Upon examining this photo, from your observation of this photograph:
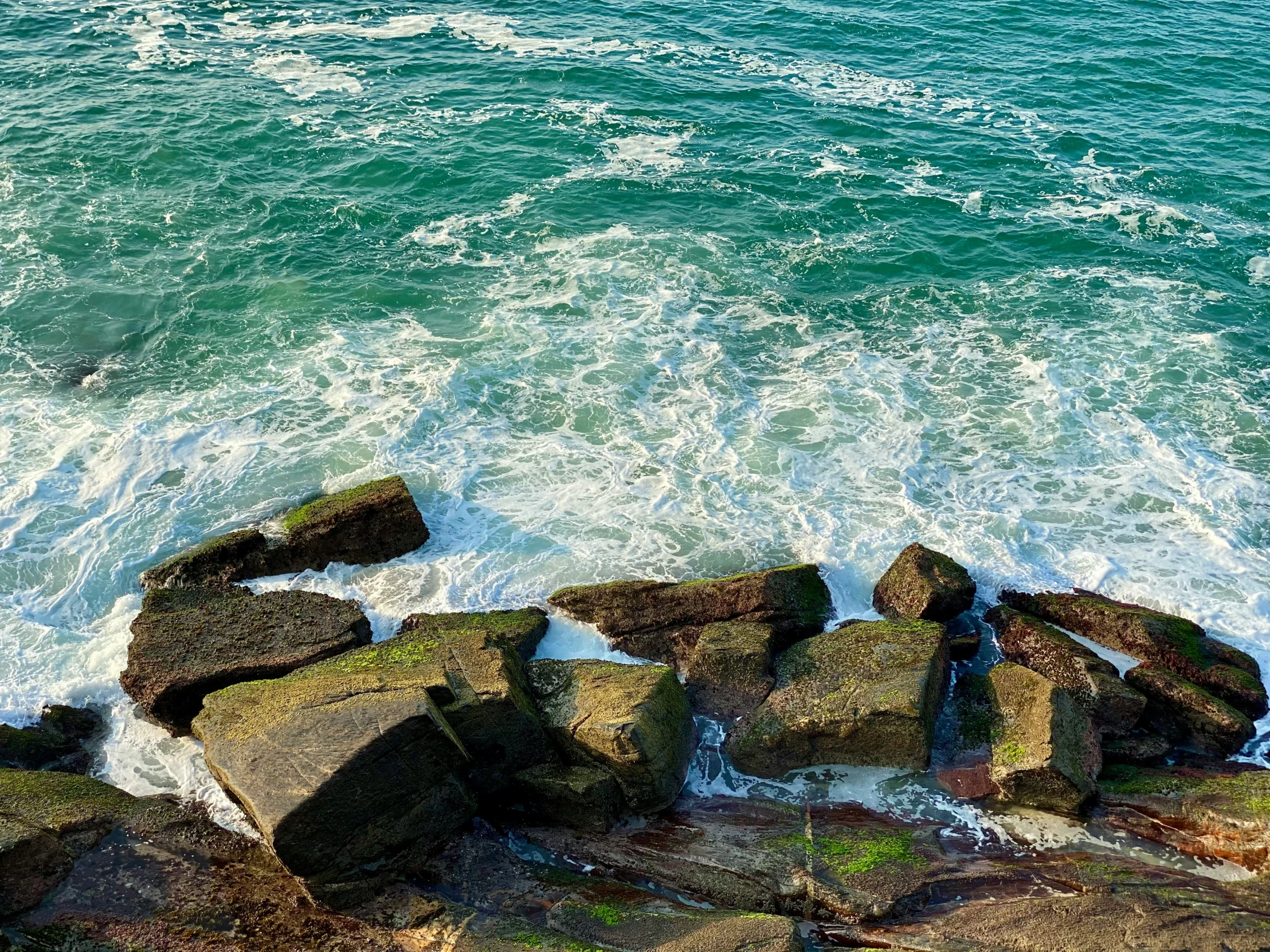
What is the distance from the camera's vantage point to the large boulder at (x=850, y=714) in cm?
1288

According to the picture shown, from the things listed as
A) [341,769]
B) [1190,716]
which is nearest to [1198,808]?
[1190,716]

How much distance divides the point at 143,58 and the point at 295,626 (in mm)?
27395

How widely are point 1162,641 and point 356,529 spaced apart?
483 inches

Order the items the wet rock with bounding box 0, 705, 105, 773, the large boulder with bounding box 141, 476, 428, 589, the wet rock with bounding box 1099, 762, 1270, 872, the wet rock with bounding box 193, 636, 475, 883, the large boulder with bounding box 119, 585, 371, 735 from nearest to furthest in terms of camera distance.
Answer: the wet rock with bounding box 193, 636, 475, 883 → the wet rock with bounding box 1099, 762, 1270, 872 → the wet rock with bounding box 0, 705, 105, 773 → the large boulder with bounding box 119, 585, 371, 735 → the large boulder with bounding box 141, 476, 428, 589

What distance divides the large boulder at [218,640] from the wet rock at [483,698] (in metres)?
1.16

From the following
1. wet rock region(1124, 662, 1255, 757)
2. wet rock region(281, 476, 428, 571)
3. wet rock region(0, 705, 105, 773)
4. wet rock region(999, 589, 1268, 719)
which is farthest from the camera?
wet rock region(281, 476, 428, 571)

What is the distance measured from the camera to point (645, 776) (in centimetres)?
1212

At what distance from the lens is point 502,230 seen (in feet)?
86.1

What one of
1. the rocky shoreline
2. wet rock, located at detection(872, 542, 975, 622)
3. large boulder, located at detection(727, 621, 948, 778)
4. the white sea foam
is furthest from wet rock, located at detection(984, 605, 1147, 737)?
the white sea foam

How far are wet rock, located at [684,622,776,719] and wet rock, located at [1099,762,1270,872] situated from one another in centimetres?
442

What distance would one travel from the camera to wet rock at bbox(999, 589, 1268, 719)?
1406 cm

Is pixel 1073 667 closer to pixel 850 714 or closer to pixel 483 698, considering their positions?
pixel 850 714

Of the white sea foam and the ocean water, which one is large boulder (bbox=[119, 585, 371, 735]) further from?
the white sea foam

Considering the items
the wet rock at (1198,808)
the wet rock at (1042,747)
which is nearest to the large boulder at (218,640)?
the wet rock at (1042,747)
